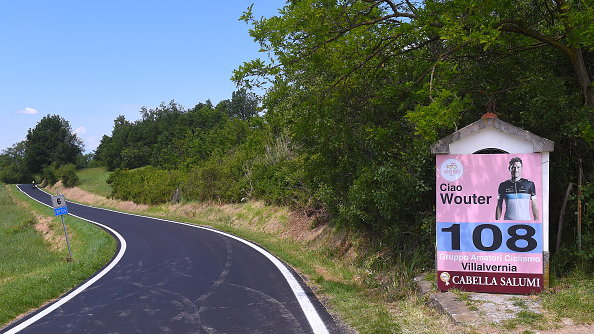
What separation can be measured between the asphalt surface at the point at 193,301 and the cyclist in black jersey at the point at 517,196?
120 inches

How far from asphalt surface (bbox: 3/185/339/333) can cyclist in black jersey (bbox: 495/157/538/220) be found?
3.05 m

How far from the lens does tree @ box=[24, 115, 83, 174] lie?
101 metres

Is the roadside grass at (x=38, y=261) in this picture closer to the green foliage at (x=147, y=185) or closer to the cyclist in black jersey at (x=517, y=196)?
the green foliage at (x=147, y=185)

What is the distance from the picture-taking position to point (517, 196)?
658 cm

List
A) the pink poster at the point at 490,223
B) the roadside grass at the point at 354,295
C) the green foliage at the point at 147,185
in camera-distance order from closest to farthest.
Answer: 1. the roadside grass at the point at 354,295
2. the pink poster at the point at 490,223
3. the green foliage at the point at 147,185

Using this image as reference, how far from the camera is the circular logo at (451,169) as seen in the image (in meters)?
6.87

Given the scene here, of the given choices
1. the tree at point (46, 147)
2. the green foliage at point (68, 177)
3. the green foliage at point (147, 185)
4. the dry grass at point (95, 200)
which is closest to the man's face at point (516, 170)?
the green foliage at point (147, 185)

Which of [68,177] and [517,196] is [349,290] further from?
[68,177]

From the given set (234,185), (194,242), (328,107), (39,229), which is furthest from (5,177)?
(328,107)

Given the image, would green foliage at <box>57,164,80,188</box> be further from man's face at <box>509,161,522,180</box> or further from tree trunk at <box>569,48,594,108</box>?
tree trunk at <box>569,48,594,108</box>

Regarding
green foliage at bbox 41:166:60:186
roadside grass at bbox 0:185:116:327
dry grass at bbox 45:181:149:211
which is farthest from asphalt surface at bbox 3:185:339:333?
green foliage at bbox 41:166:60:186

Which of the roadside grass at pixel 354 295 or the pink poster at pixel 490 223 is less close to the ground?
the pink poster at pixel 490 223

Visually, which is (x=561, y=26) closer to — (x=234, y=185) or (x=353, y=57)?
(x=353, y=57)

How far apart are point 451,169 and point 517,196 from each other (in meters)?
0.99
